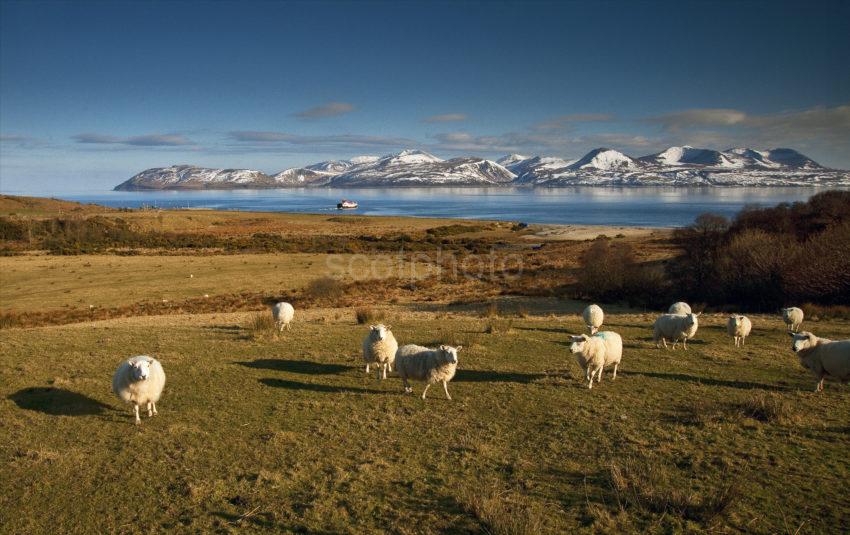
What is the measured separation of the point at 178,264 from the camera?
43.5 meters

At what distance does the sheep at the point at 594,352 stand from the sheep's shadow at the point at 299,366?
17.4 feet

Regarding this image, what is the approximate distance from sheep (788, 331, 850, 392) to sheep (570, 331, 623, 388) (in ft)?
12.2

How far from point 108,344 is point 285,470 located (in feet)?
34.0

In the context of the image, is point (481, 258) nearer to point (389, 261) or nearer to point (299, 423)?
point (389, 261)

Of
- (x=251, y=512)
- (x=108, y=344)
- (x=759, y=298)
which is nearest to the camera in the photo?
(x=251, y=512)

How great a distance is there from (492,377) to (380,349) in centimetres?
266

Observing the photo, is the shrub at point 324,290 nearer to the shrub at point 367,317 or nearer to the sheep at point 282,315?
the shrub at point 367,317

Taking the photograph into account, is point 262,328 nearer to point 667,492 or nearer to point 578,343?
point 578,343

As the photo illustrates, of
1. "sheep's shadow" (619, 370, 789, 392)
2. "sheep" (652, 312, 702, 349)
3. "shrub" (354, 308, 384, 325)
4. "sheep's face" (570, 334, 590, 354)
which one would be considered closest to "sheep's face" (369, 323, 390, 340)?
"sheep's face" (570, 334, 590, 354)

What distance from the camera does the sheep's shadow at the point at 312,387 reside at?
10219mm

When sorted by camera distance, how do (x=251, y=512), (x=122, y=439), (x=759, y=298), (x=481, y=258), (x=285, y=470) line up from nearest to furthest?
(x=251, y=512), (x=285, y=470), (x=122, y=439), (x=759, y=298), (x=481, y=258)

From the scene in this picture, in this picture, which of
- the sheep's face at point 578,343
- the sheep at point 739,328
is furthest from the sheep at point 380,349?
the sheep at point 739,328

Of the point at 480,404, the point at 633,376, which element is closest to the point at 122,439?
the point at 480,404

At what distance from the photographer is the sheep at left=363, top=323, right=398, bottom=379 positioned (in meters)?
11.0
